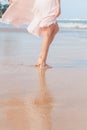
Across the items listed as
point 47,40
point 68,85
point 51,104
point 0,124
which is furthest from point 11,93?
point 47,40

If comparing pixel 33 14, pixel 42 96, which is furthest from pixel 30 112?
pixel 33 14

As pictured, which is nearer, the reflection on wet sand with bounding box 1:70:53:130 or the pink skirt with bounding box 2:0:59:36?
the reflection on wet sand with bounding box 1:70:53:130

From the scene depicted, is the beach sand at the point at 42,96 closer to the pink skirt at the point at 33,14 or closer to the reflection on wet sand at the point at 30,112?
the reflection on wet sand at the point at 30,112

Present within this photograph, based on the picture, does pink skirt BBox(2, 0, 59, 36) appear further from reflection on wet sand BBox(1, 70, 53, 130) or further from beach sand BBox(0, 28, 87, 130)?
reflection on wet sand BBox(1, 70, 53, 130)

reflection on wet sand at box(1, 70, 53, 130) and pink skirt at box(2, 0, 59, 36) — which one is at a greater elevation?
reflection on wet sand at box(1, 70, 53, 130)

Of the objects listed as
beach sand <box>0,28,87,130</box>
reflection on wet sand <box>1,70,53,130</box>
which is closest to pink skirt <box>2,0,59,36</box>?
beach sand <box>0,28,87,130</box>

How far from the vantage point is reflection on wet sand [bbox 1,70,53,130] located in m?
2.72

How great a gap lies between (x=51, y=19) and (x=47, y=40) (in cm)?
31

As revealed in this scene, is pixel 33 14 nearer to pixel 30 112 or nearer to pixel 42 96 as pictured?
pixel 42 96

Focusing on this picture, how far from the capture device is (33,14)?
6.39 metres

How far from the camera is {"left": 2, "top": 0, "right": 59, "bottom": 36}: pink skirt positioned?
20.0ft

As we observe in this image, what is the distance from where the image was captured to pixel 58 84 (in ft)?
14.7

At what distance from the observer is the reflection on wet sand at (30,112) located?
2.72 m

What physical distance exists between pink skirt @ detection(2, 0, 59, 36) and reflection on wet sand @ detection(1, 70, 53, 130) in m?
2.35
